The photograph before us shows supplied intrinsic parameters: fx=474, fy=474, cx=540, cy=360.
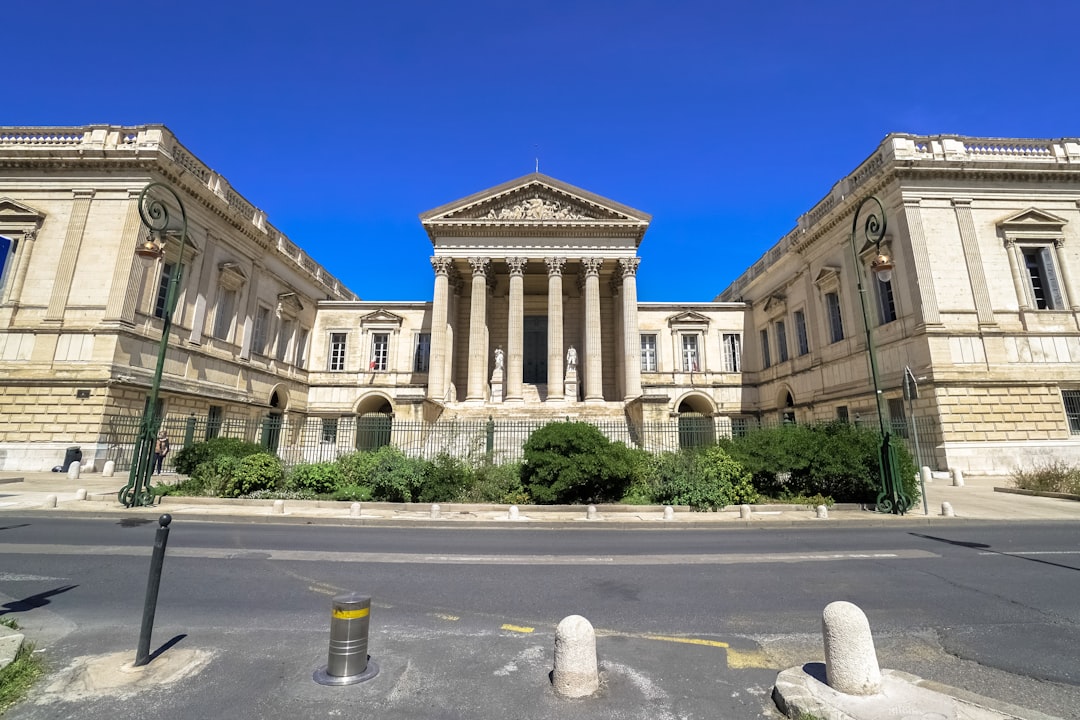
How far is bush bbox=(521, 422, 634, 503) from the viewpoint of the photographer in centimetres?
1211

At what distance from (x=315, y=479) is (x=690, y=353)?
2691cm

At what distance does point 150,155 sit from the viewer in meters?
20.0

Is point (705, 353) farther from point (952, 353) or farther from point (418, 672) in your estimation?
point (418, 672)

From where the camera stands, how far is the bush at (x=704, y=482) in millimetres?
11867

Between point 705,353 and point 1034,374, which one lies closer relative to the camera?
point 1034,374

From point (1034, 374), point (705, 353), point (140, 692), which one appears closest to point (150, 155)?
point (140, 692)

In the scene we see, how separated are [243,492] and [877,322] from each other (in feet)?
86.1

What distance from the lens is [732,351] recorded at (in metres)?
34.0

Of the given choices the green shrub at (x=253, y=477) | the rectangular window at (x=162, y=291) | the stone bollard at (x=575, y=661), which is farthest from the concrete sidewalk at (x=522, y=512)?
the rectangular window at (x=162, y=291)

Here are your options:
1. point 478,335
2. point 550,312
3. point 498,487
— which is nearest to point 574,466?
point 498,487

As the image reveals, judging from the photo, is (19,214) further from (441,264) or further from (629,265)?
(629,265)

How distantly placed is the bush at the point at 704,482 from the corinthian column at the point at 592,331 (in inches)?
514

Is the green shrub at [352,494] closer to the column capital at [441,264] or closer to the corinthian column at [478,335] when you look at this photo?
the corinthian column at [478,335]

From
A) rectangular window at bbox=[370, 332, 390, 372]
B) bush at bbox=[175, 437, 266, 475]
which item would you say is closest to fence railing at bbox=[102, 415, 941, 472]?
bush at bbox=[175, 437, 266, 475]
